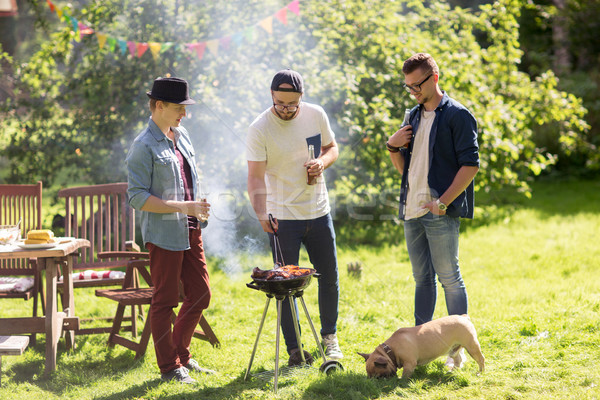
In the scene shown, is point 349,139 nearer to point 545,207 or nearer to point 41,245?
point 545,207

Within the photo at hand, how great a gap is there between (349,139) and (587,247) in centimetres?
308

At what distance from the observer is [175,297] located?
398 centimetres

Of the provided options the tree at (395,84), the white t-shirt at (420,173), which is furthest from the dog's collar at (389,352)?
the tree at (395,84)

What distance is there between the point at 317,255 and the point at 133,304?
1.35 meters

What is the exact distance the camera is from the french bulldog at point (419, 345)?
3.78m

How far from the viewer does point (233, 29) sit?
26.0ft

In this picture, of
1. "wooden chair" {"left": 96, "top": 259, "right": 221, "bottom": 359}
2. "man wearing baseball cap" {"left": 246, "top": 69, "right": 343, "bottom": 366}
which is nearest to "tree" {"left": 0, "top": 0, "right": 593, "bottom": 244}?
"wooden chair" {"left": 96, "top": 259, "right": 221, "bottom": 359}

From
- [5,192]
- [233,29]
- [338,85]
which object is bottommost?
[5,192]

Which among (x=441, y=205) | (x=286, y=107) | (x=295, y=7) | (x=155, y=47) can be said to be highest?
(x=295, y=7)

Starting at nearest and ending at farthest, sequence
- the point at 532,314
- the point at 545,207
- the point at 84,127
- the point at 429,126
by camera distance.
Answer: the point at 429,126, the point at 532,314, the point at 84,127, the point at 545,207

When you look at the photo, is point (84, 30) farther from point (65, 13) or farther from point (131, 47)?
point (131, 47)

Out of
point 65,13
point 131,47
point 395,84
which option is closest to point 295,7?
point 395,84

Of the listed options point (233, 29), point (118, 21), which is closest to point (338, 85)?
point (233, 29)

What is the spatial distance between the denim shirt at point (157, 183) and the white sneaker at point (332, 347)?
1209 mm
